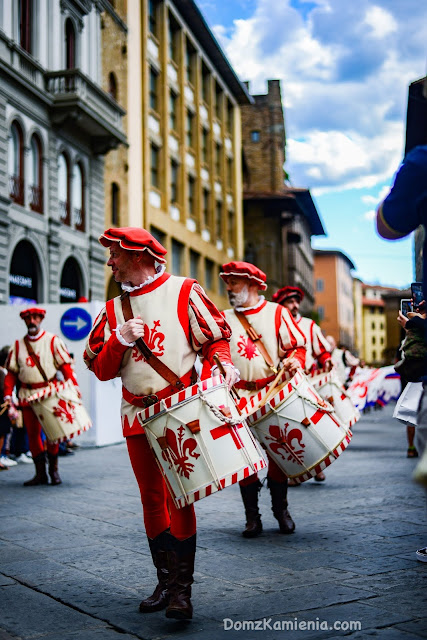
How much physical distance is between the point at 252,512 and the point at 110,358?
2.55 m

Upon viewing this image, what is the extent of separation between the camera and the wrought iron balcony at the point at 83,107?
80.2ft

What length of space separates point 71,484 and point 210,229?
32.8 metres

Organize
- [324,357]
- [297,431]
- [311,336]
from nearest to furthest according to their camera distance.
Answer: [297,431], [324,357], [311,336]

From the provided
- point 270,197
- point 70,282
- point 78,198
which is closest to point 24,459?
Answer: point 70,282

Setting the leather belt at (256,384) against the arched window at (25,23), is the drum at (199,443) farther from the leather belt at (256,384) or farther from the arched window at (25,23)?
the arched window at (25,23)

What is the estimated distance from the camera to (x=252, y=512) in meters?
6.67

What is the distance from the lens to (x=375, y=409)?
3478cm

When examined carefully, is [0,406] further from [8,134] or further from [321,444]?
[8,134]

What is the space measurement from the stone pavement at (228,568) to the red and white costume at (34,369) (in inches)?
38.3

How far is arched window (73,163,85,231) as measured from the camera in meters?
26.4

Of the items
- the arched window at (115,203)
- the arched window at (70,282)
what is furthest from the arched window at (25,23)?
the arched window at (115,203)

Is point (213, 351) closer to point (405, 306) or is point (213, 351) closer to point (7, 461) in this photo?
point (405, 306)

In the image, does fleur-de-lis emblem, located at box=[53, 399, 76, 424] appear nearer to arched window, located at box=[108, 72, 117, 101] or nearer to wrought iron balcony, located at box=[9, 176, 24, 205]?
wrought iron balcony, located at box=[9, 176, 24, 205]

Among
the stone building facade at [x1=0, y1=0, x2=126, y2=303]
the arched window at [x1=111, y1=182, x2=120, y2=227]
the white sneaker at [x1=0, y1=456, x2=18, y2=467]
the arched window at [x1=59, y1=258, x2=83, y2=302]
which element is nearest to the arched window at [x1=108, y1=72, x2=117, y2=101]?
the stone building facade at [x1=0, y1=0, x2=126, y2=303]
